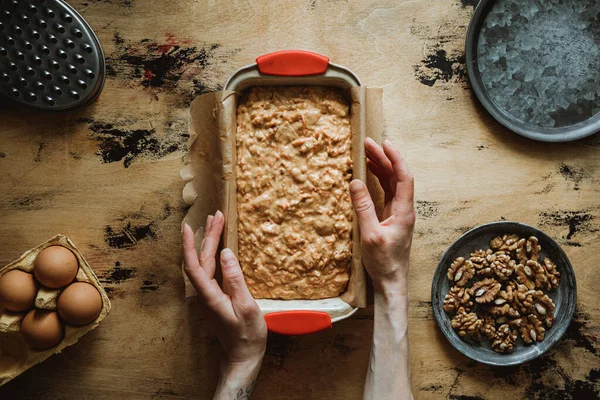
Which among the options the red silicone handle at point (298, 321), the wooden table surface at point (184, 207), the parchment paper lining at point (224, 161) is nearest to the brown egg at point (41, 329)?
the wooden table surface at point (184, 207)

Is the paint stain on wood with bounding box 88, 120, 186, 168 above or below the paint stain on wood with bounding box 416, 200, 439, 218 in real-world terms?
above

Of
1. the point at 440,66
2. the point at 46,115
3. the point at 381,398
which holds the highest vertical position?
the point at 440,66

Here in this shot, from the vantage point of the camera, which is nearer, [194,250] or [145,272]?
[194,250]

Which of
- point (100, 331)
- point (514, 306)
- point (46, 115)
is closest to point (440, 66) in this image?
point (514, 306)

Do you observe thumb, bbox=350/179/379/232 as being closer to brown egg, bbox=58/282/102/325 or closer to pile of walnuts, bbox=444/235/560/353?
pile of walnuts, bbox=444/235/560/353

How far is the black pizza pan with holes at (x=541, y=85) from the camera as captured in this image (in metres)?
1.42

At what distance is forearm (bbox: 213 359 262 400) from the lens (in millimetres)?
1327

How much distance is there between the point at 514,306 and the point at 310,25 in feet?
3.59

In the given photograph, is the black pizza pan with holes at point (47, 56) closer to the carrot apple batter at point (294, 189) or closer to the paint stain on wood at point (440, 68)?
the carrot apple batter at point (294, 189)

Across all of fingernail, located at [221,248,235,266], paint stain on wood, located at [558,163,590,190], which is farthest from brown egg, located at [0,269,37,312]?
paint stain on wood, located at [558,163,590,190]

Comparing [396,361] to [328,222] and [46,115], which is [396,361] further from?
[46,115]

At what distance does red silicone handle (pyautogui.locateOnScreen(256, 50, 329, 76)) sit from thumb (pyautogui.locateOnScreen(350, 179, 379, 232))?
331mm

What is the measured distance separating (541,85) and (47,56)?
154 centimetres

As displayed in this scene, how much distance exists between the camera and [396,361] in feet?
4.38
